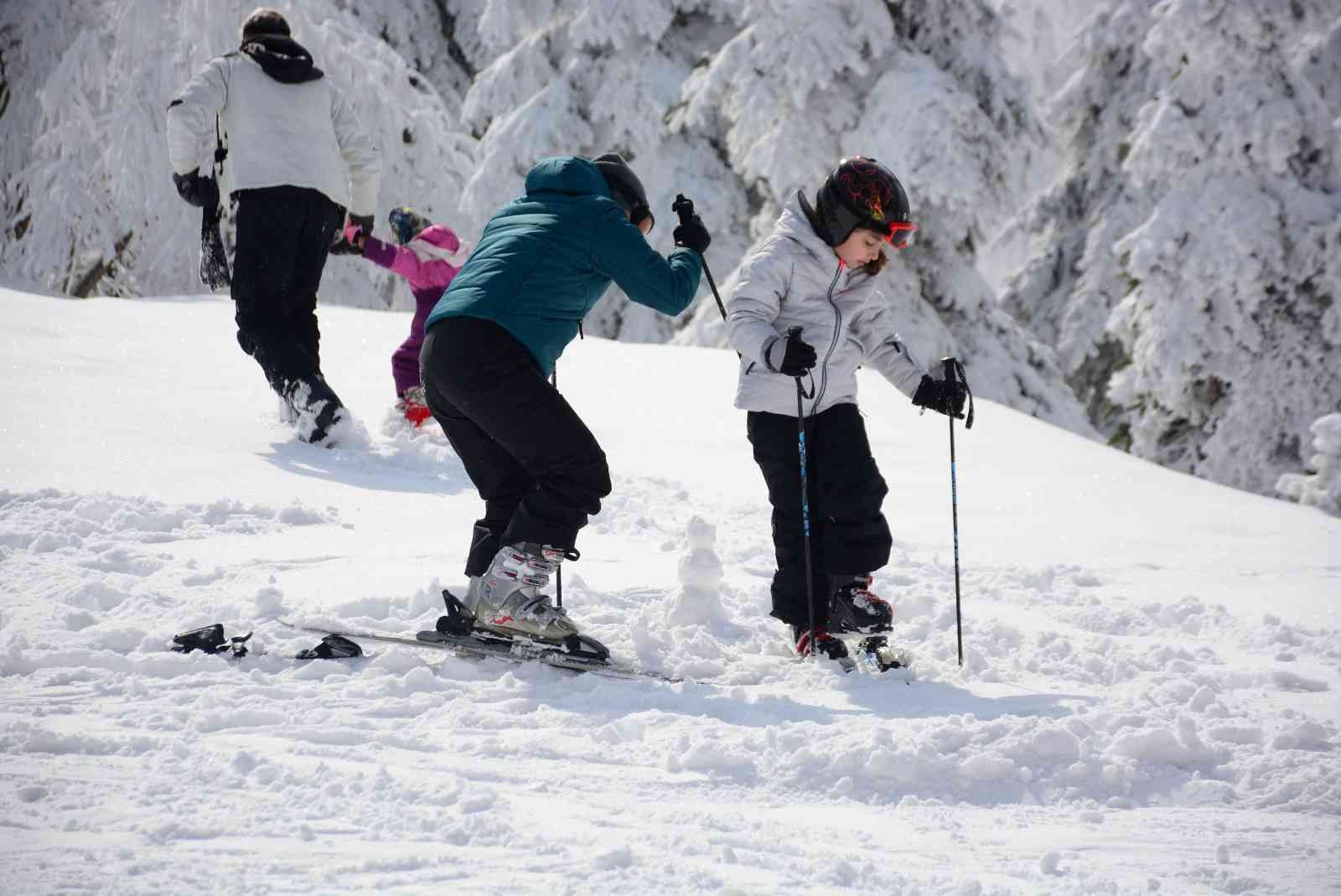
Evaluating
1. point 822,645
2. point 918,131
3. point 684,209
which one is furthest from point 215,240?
point 918,131

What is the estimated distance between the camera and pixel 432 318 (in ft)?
12.1

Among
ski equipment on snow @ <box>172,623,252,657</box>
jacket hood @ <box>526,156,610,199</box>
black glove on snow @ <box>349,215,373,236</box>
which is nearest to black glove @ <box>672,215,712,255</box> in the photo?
jacket hood @ <box>526,156,610,199</box>

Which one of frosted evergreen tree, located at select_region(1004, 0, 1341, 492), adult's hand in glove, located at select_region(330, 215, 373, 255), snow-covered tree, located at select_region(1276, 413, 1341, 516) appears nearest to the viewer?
adult's hand in glove, located at select_region(330, 215, 373, 255)

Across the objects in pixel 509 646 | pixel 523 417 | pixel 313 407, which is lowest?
pixel 509 646

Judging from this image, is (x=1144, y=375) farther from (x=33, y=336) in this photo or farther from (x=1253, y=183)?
(x=33, y=336)

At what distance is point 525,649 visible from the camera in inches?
143

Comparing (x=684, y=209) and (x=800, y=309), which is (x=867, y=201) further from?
(x=684, y=209)

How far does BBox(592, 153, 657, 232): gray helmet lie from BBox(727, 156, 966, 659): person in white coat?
40 centimetres

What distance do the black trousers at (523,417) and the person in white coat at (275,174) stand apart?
3.02 meters

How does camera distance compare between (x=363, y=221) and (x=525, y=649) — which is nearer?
(x=525, y=649)

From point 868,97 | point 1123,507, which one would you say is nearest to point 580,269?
point 1123,507

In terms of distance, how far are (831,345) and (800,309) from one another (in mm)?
157

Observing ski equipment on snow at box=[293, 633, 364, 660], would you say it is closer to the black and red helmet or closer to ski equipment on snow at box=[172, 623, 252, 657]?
ski equipment on snow at box=[172, 623, 252, 657]

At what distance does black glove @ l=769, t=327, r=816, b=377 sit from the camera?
3.56 m
